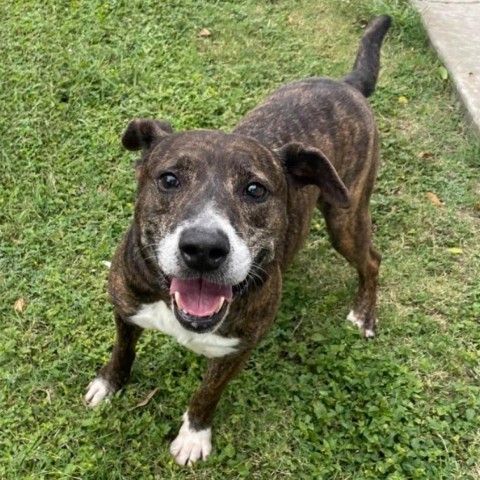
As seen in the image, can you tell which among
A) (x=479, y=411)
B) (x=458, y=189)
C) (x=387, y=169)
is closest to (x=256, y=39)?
(x=387, y=169)

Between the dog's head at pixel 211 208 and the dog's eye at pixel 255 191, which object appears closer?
the dog's head at pixel 211 208

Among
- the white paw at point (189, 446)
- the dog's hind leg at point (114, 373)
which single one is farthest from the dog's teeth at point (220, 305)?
the white paw at point (189, 446)

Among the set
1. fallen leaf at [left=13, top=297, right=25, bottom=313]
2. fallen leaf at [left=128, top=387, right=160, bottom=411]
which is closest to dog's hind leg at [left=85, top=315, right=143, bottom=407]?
fallen leaf at [left=128, top=387, right=160, bottom=411]

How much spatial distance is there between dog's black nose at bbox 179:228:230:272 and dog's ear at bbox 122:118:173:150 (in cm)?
77

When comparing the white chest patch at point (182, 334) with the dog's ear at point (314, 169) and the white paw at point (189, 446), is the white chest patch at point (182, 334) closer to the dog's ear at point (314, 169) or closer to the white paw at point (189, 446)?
the white paw at point (189, 446)

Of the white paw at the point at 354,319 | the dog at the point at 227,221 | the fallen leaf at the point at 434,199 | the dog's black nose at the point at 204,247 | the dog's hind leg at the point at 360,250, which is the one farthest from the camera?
the fallen leaf at the point at 434,199

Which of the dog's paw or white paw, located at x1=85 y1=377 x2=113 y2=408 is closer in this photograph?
white paw, located at x1=85 y1=377 x2=113 y2=408

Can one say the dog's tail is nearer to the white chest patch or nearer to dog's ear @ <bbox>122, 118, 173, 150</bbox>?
dog's ear @ <bbox>122, 118, 173, 150</bbox>

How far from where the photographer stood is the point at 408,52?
6414mm

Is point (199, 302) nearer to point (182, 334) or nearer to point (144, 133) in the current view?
point (182, 334)

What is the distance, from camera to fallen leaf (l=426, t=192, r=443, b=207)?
511 cm

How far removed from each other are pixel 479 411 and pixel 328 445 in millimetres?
963

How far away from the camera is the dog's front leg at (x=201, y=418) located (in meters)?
3.33

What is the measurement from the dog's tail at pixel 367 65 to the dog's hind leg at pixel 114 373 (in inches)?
80.0
